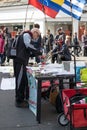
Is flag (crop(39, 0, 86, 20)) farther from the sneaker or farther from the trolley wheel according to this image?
the trolley wheel

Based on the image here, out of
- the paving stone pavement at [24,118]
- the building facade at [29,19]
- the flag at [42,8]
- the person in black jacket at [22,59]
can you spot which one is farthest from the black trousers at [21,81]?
the building facade at [29,19]

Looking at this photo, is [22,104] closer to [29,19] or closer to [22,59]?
[22,59]

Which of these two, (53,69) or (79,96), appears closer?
(79,96)

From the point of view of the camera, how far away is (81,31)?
124 feet

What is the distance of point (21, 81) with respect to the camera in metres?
8.88

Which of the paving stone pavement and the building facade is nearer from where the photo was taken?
the paving stone pavement

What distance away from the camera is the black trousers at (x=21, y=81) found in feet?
28.9

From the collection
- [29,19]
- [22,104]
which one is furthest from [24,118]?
[29,19]

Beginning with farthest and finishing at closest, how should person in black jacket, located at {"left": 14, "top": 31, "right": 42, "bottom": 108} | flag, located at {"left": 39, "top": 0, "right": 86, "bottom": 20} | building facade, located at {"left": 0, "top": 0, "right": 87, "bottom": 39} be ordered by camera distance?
building facade, located at {"left": 0, "top": 0, "right": 87, "bottom": 39} → flag, located at {"left": 39, "top": 0, "right": 86, "bottom": 20} → person in black jacket, located at {"left": 14, "top": 31, "right": 42, "bottom": 108}

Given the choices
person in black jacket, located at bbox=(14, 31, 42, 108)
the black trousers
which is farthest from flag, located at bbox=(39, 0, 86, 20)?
the black trousers

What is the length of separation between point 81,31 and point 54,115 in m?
29.9

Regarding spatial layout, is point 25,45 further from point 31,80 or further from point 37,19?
point 37,19

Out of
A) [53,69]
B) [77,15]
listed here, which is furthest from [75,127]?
[77,15]

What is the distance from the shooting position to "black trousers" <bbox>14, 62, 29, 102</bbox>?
347 inches
